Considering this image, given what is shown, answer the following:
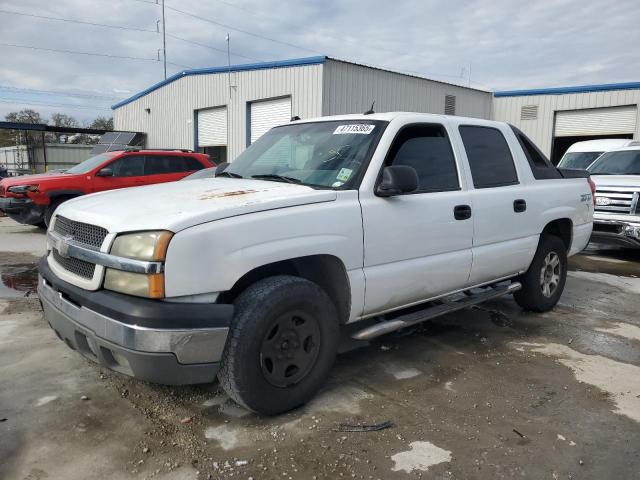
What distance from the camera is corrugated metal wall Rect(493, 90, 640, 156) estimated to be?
19.2 m

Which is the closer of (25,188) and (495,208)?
(495,208)

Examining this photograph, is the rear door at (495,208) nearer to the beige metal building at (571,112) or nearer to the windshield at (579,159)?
the windshield at (579,159)

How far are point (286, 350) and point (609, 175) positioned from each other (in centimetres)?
882

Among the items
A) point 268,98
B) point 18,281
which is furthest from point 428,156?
point 268,98

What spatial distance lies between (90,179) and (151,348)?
866 centimetres

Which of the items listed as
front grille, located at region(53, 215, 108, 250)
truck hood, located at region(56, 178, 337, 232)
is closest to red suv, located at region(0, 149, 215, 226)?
truck hood, located at region(56, 178, 337, 232)

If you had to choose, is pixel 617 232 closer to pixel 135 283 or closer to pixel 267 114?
pixel 135 283

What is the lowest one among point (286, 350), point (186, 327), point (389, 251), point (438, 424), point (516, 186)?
point (438, 424)

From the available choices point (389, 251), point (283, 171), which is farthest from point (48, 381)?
point (389, 251)

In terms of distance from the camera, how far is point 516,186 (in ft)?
15.1

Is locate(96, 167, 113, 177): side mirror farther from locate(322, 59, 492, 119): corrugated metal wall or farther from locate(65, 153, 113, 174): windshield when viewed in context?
locate(322, 59, 492, 119): corrugated metal wall

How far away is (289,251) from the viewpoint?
9.54 ft

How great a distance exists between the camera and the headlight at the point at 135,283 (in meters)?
2.53

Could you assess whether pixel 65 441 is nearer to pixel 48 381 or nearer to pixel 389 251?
pixel 48 381
